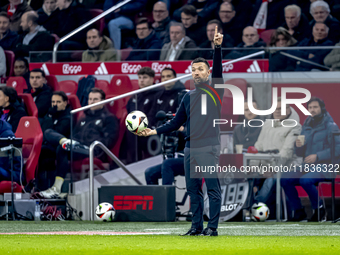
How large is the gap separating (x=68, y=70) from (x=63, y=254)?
811cm

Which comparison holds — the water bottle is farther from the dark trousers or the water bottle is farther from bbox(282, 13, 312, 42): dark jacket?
bbox(282, 13, 312, 42): dark jacket

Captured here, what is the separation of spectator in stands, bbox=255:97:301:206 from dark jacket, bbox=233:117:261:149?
67 mm

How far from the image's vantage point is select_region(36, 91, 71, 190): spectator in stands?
9.73 metres

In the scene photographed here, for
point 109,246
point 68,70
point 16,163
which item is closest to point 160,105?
point 16,163

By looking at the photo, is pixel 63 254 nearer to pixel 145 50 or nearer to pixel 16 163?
pixel 16 163

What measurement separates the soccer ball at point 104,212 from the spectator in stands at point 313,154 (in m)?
2.61

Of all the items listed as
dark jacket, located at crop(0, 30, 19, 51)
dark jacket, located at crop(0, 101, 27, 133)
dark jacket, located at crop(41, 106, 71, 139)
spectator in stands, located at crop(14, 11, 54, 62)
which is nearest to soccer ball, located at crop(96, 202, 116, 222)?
dark jacket, located at crop(41, 106, 71, 139)

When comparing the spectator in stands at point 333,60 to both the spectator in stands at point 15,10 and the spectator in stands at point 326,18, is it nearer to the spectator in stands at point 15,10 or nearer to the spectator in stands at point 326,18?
the spectator in stands at point 326,18

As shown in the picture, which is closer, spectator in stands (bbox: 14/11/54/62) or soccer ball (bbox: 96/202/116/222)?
soccer ball (bbox: 96/202/116/222)

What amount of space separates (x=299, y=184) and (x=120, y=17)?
21.5 ft

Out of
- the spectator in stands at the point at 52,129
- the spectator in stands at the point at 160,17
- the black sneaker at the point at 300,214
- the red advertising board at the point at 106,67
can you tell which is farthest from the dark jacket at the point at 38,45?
the black sneaker at the point at 300,214

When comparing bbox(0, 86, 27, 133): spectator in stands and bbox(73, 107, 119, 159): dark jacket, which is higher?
bbox(0, 86, 27, 133): spectator in stands

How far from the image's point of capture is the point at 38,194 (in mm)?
9359

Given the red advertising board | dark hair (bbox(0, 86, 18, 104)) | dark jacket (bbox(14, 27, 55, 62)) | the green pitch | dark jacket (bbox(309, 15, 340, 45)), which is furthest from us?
dark jacket (bbox(14, 27, 55, 62))
